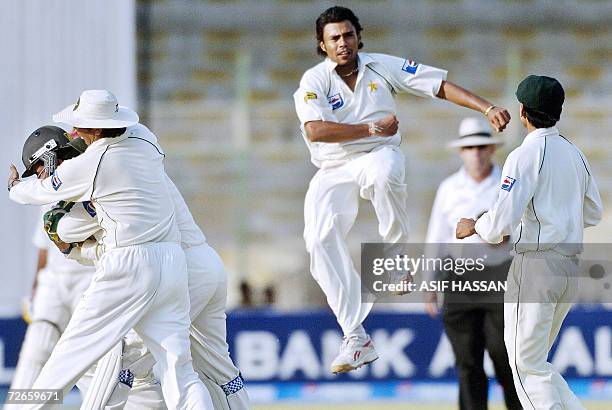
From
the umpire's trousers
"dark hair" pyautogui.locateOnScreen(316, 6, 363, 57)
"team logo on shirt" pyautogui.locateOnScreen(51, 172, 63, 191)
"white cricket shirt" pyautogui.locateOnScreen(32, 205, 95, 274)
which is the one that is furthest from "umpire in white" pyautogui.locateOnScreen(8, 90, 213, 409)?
the umpire's trousers

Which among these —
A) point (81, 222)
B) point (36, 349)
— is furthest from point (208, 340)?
point (36, 349)

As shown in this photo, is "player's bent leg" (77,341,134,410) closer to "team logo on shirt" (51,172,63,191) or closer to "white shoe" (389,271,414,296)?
"team logo on shirt" (51,172,63,191)

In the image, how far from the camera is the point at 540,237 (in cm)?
579

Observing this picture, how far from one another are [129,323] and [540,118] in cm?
Result: 200

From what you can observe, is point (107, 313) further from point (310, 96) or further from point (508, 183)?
point (508, 183)

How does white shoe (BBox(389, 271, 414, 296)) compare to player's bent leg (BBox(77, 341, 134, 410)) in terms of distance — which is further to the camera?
white shoe (BBox(389, 271, 414, 296))

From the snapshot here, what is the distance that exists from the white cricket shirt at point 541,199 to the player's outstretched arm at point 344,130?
2.61ft

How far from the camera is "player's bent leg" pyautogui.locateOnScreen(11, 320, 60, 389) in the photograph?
7.52m

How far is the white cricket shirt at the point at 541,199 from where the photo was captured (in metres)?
5.69

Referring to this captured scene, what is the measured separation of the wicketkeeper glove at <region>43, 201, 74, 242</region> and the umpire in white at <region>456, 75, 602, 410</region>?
5.99ft

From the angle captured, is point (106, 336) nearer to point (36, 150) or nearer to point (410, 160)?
point (36, 150)

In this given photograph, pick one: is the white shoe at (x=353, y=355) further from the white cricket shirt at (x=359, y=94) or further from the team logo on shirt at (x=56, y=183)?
the team logo on shirt at (x=56, y=183)

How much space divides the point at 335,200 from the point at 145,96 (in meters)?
8.61

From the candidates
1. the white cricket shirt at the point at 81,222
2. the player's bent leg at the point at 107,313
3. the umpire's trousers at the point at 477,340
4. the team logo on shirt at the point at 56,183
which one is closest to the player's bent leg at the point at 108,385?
the player's bent leg at the point at 107,313
